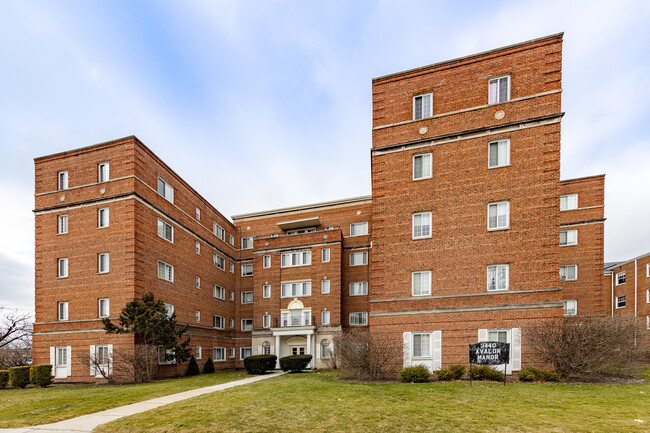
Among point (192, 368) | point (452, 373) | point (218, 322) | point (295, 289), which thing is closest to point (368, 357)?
point (452, 373)

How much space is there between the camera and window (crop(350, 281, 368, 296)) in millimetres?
33438

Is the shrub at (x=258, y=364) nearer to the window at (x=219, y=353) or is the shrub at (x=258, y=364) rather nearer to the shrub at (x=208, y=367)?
the shrub at (x=208, y=367)

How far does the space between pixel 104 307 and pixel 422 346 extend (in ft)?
61.4

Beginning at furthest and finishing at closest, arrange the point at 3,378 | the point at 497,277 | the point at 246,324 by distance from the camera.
A: the point at 246,324
the point at 3,378
the point at 497,277

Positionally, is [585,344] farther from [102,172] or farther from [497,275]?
[102,172]

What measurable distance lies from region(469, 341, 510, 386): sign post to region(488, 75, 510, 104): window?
12.3 metres

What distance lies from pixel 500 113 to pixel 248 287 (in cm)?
2824

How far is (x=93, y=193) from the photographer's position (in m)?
24.1

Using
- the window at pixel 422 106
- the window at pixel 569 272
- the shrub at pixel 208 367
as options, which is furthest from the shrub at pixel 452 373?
the shrub at pixel 208 367

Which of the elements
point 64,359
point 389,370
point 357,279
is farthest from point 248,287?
point 389,370

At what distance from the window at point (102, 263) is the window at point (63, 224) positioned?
3.39 m

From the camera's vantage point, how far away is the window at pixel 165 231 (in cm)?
2591

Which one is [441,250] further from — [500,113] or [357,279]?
[357,279]

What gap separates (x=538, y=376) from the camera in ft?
51.8
